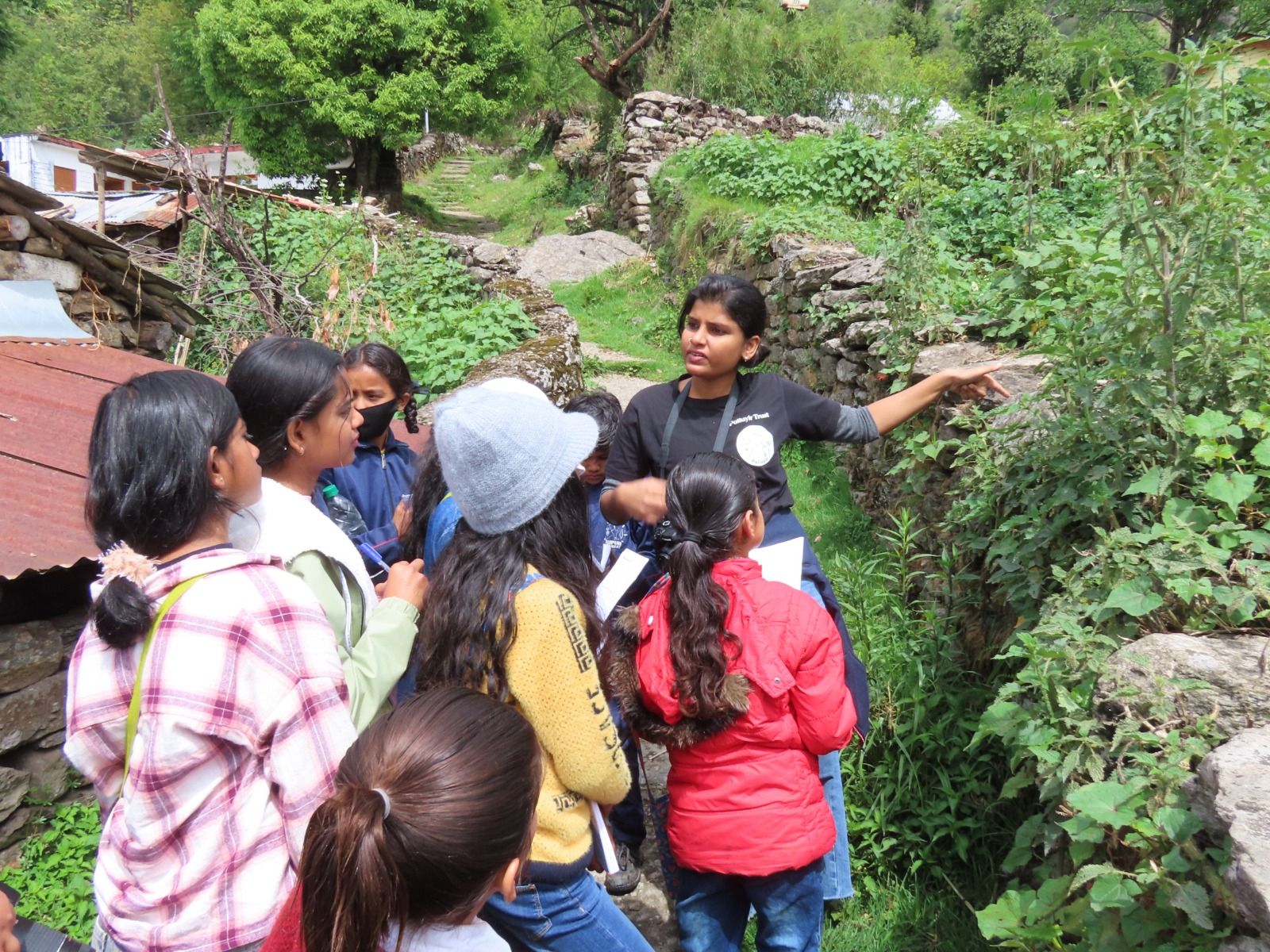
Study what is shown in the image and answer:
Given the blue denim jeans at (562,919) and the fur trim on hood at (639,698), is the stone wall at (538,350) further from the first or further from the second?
the blue denim jeans at (562,919)

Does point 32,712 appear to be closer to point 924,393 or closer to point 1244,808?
point 924,393

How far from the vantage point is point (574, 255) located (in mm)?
12797

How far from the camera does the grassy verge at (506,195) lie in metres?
18.0

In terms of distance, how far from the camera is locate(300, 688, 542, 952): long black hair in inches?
40.3

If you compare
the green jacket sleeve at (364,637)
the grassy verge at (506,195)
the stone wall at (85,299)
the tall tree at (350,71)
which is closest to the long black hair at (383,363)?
the green jacket sleeve at (364,637)

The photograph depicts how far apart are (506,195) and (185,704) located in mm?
25023

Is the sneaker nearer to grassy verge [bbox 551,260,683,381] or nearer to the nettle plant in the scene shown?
the nettle plant

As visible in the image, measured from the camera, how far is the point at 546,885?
1.57 meters

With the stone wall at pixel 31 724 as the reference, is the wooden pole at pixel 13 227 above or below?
above

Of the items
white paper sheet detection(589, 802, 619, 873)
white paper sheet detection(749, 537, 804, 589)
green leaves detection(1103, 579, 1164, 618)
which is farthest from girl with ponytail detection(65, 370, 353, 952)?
green leaves detection(1103, 579, 1164, 618)

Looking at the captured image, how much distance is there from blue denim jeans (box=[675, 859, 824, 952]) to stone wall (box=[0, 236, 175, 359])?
526 cm

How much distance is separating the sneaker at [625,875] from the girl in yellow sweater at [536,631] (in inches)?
39.9

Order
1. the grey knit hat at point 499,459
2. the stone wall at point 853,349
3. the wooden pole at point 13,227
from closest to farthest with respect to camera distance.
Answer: the grey knit hat at point 499,459
the stone wall at point 853,349
the wooden pole at point 13,227

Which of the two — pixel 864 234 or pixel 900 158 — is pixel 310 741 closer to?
pixel 864 234
